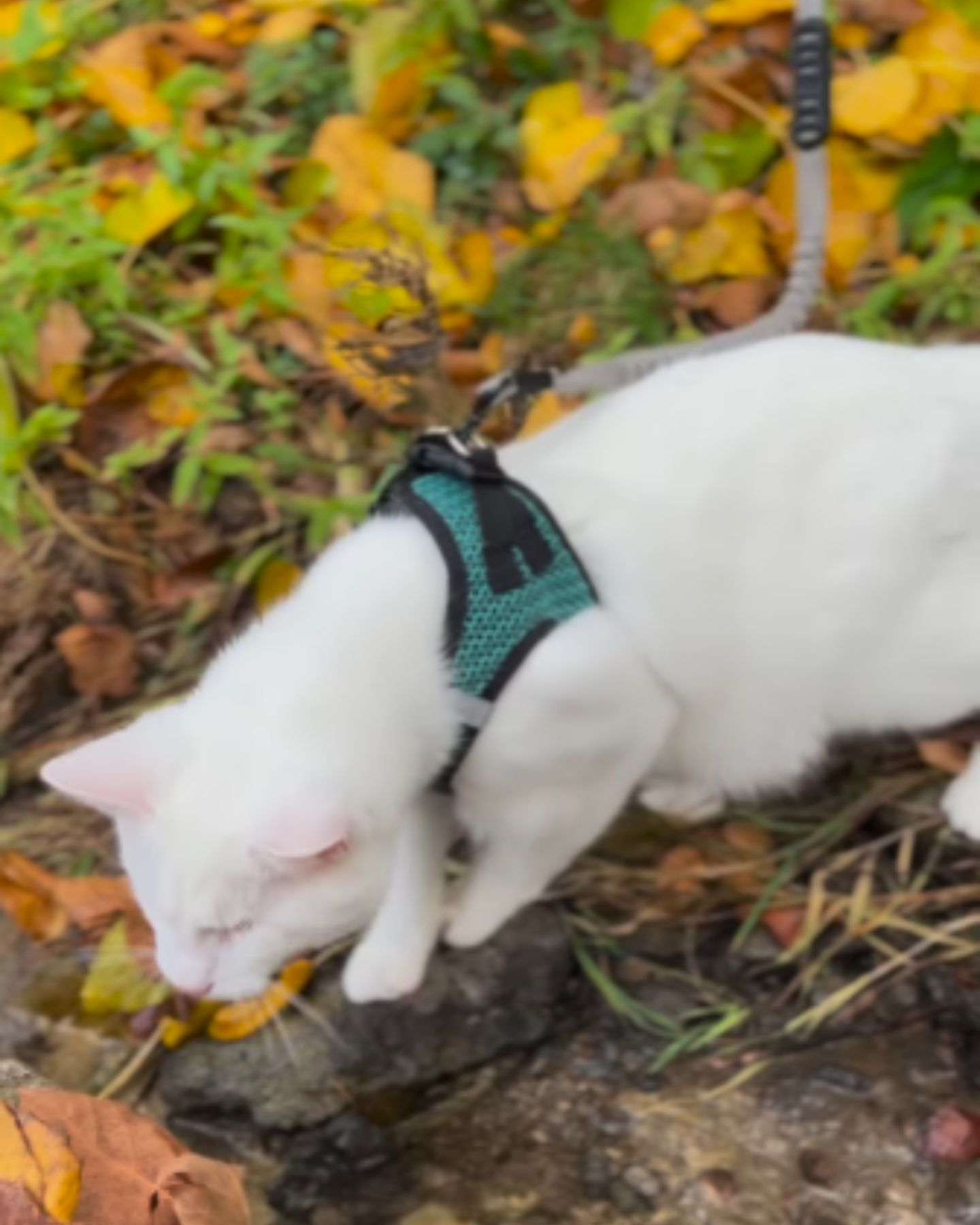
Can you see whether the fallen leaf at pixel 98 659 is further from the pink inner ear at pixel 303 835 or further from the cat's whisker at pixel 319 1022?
the pink inner ear at pixel 303 835

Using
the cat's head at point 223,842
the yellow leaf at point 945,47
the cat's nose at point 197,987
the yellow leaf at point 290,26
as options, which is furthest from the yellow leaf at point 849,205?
the cat's nose at point 197,987

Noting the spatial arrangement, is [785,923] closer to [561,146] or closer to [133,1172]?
[133,1172]

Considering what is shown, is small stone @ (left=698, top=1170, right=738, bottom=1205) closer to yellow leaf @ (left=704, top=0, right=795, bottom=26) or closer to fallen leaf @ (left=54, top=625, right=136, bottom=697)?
fallen leaf @ (left=54, top=625, right=136, bottom=697)

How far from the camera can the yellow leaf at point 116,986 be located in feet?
4.60

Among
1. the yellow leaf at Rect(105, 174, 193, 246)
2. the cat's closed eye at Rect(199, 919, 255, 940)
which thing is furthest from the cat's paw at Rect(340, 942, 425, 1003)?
the yellow leaf at Rect(105, 174, 193, 246)

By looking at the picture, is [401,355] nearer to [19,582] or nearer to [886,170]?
[19,582]

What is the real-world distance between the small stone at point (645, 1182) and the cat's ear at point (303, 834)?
530mm

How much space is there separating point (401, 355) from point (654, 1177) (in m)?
0.90

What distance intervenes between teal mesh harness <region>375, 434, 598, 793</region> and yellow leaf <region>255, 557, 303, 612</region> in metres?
0.53

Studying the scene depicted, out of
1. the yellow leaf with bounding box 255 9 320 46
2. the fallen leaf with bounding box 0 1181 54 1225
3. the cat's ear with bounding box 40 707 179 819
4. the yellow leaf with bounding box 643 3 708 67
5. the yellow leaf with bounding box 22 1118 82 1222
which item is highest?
the yellow leaf with bounding box 255 9 320 46

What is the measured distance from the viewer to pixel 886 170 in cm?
183

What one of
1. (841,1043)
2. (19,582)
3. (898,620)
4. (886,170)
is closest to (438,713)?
(898,620)

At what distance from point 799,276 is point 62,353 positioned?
0.98 meters

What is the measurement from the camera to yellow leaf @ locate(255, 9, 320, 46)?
2.04 metres
